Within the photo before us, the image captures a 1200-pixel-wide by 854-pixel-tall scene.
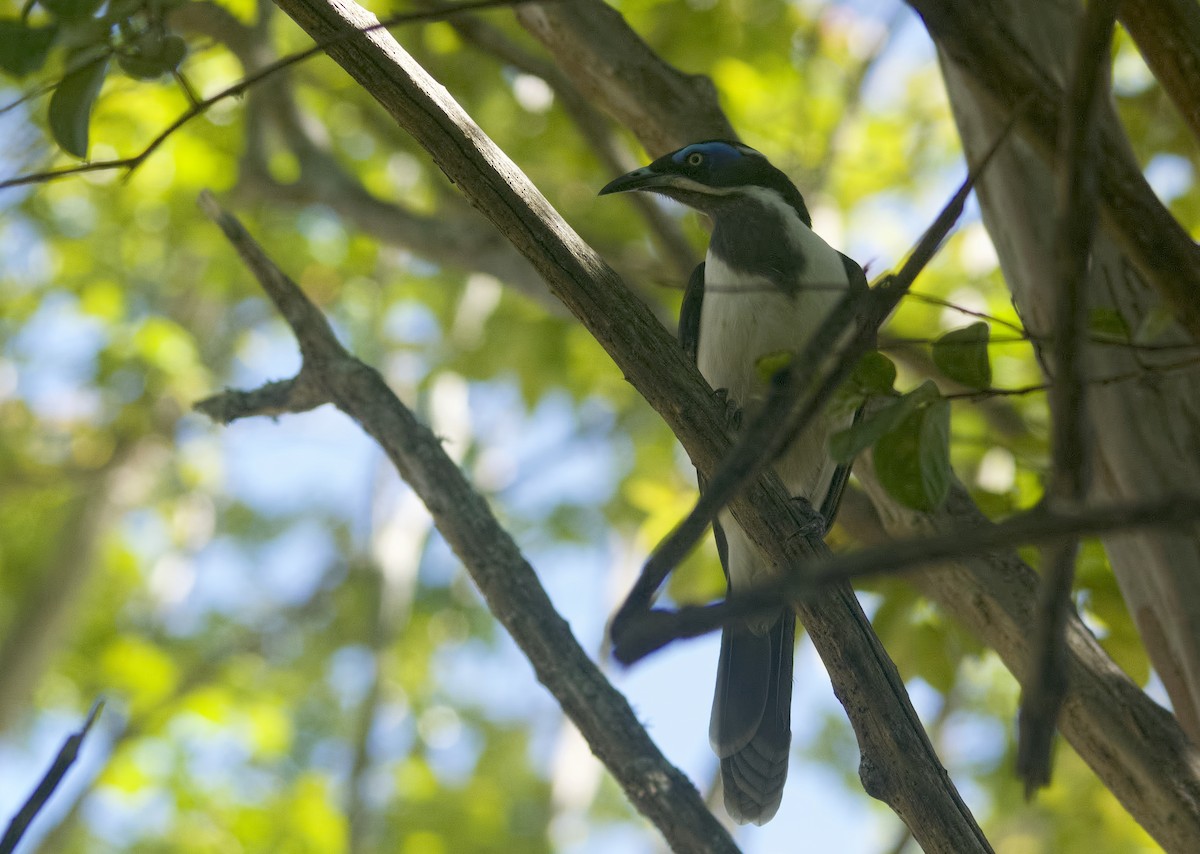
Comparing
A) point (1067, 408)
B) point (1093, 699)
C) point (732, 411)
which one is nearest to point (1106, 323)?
point (1093, 699)

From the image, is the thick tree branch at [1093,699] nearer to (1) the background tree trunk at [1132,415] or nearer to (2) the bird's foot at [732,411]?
(1) the background tree trunk at [1132,415]

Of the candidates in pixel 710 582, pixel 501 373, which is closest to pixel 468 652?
pixel 501 373

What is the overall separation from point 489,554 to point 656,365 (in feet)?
3.18

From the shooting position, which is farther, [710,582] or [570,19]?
[710,582]

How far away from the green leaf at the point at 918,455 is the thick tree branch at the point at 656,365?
321 millimetres

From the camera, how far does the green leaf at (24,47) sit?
228 centimetres

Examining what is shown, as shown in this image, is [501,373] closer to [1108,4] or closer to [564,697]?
[564,697]

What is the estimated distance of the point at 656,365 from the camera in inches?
83.8

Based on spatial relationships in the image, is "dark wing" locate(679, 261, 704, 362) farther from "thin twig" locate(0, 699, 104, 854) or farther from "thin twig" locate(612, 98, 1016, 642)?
"thin twig" locate(612, 98, 1016, 642)

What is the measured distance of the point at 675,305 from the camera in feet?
21.4

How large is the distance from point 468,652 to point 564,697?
9.26 meters

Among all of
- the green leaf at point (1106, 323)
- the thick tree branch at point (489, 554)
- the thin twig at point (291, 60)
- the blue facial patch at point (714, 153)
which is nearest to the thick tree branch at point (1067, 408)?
the thin twig at point (291, 60)

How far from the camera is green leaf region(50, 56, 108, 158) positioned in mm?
2328

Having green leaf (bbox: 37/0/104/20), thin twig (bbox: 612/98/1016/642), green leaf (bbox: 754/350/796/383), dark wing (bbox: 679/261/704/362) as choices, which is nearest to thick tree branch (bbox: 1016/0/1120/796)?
thin twig (bbox: 612/98/1016/642)
